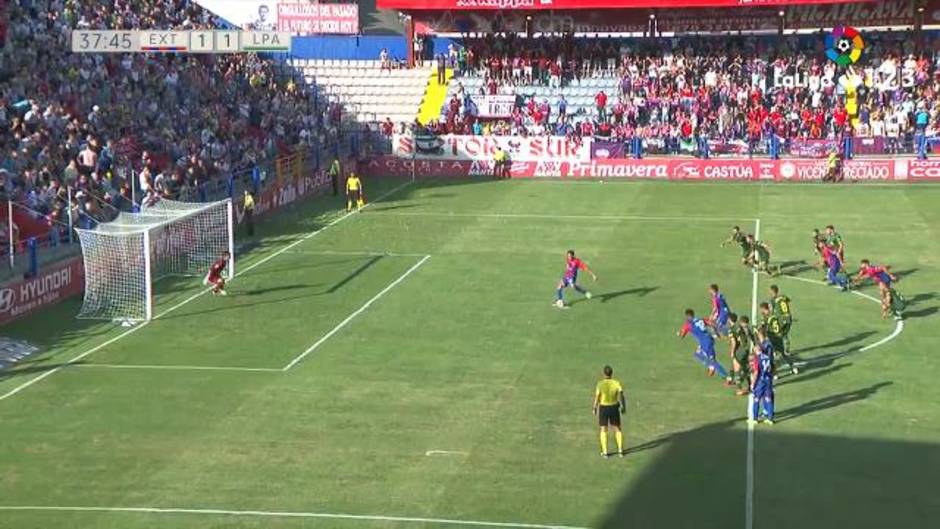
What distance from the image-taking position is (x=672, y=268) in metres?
39.6

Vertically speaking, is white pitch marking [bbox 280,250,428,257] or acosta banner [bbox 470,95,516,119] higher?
acosta banner [bbox 470,95,516,119]

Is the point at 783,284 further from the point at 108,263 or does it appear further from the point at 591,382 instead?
the point at 108,263

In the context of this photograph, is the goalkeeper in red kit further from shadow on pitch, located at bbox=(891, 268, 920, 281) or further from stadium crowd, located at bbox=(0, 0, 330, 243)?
shadow on pitch, located at bbox=(891, 268, 920, 281)

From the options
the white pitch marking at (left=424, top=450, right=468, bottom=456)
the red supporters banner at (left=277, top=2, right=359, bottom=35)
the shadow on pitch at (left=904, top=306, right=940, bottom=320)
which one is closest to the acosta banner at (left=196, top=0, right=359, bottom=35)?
the red supporters banner at (left=277, top=2, right=359, bottom=35)

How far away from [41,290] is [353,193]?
709 inches

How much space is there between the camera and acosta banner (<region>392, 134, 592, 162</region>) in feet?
197

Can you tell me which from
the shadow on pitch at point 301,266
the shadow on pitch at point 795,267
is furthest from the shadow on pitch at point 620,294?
the shadow on pitch at point 301,266

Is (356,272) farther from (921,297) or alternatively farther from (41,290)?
(921,297)

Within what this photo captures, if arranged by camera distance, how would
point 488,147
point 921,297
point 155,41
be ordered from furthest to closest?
point 488,147, point 155,41, point 921,297

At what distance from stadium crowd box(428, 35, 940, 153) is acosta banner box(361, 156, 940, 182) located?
235 cm

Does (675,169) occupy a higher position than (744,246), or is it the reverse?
(675,169)

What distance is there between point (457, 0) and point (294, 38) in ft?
34.6

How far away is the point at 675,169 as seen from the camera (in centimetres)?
5909

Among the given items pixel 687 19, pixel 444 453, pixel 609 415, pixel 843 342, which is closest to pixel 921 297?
pixel 843 342
